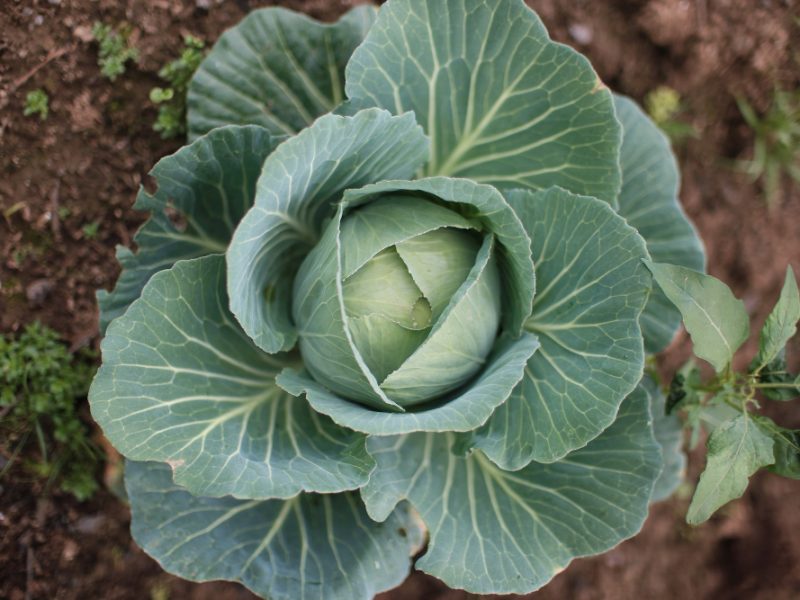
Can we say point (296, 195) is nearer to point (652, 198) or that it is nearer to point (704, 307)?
point (704, 307)

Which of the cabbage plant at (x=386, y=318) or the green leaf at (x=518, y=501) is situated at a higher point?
the cabbage plant at (x=386, y=318)

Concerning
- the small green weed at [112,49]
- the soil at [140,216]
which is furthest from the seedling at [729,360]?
the small green weed at [112,49]

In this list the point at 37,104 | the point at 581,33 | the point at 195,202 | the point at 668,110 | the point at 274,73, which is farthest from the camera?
the point at 668,110

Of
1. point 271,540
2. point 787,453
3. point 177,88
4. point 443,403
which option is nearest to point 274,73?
point 177,88

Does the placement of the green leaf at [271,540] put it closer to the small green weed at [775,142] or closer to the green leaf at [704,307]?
the green leaf at [704,307]

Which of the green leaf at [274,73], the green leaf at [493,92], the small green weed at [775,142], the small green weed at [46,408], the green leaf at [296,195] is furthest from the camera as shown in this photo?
the small green weed at [775,142]

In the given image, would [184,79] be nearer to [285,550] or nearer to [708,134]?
[285,550]

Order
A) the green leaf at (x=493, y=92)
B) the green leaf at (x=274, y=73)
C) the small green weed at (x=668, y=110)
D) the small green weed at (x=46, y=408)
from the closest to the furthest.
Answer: the green leaf at (x=493, y=92), the green leaf at (x=274, y=73), the small green weed at (x=46, y=408), the small green weed at (x=668, y=110)

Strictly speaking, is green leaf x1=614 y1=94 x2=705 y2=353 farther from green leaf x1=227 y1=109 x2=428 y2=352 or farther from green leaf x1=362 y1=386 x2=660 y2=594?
green leaf x1=227 y1=109 x2=428 y2=352
